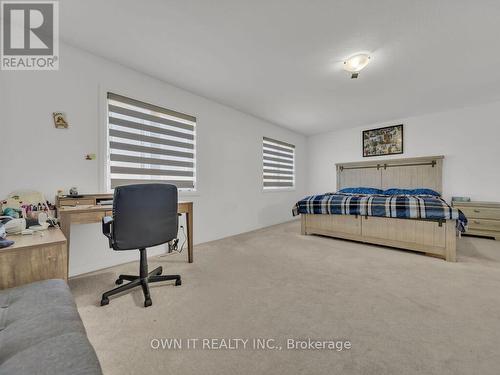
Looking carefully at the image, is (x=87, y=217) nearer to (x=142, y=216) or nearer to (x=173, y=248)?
(x=142, y=216)

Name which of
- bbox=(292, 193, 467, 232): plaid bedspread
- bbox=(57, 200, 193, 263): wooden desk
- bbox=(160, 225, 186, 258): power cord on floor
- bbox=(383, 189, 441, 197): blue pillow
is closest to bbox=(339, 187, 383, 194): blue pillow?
bbox=(383, 189, 441, 197): blue pillow

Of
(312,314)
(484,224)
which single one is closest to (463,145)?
(484,224)

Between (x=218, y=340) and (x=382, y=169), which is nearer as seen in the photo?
(x=218, y=340)

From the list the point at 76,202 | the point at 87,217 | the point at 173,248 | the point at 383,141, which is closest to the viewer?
the point at 87,217

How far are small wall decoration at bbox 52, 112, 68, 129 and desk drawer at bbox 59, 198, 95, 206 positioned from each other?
2.50ft

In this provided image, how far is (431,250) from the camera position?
273 centimetres

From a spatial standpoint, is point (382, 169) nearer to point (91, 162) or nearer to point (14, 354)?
point (91, 162)

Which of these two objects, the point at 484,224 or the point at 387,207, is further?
the point at 484,224

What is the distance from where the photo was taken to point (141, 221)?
1742mm

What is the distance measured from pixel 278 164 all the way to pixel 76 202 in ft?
13.2

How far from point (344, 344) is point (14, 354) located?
1496mm

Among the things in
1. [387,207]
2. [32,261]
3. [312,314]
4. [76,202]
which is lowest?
[312,314]

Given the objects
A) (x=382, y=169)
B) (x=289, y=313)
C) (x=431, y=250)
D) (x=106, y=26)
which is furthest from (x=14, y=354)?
(x=382, y=169)

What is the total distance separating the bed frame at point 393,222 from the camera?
2.70m
